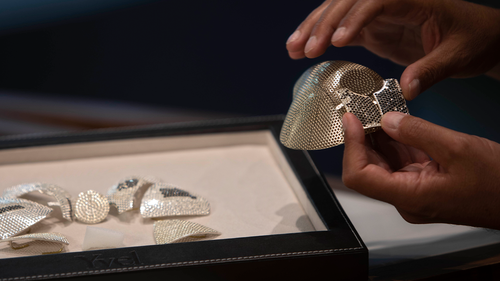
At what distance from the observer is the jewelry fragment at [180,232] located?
90cm

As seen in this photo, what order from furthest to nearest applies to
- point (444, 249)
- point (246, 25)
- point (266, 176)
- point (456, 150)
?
point (246, 25) < point (266, 176) < point (444, 249) < point (456, 150)

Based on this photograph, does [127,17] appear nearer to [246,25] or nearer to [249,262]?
[246,25]

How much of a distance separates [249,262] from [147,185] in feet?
1.66

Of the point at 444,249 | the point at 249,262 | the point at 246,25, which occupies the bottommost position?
the point at 444,249

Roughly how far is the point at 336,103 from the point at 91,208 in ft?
2.20

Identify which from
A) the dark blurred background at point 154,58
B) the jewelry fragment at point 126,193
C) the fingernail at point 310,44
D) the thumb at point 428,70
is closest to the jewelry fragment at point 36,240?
the jewelry fragment at point 126,193

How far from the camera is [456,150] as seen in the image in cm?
72

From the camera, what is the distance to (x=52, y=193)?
105cm

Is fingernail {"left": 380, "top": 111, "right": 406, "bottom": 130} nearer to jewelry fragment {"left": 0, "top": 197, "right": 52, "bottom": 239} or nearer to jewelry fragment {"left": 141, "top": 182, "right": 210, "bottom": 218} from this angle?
jewelry fragment {"left": 141, "top": 182, "right": 210, "bottom": 218}

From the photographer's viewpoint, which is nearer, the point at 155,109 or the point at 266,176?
the point at 266,176

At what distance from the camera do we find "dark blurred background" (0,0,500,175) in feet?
7.82

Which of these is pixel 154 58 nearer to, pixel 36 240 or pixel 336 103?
pixel 36 240

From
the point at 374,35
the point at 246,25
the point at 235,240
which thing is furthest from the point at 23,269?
the point at 246,25

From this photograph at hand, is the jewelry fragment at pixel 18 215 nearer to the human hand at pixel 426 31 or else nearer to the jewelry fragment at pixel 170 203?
the jewelry fragment at pixel 170 203
